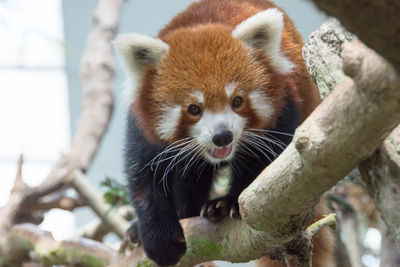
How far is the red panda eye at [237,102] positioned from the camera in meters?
2.27

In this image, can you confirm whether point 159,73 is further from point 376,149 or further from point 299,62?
point 376,149

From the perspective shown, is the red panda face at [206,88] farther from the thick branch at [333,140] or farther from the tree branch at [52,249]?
the tree branch at [52,249]

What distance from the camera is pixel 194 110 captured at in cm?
227

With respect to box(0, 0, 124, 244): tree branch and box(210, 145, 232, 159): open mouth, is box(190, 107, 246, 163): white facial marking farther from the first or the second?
box(0, 0, 124, 244): tree branch

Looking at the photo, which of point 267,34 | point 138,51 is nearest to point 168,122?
point 138,51

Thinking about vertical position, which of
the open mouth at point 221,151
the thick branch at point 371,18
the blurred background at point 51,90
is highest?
the thick branch at point 371,18

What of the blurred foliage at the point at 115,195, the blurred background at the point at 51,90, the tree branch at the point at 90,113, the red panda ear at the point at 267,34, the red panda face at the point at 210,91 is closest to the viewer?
the red panda face at the point at 210,91

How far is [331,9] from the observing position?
78 centimetres

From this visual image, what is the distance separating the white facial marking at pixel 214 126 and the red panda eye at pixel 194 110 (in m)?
0.03

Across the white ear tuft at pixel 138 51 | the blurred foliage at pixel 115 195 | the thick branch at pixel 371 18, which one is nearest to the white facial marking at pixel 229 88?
the white ear tuft at pixel 138 51

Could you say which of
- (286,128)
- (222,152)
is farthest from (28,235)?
(286,128)

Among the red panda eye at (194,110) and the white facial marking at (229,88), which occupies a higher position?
the white facial marking at (229,88)

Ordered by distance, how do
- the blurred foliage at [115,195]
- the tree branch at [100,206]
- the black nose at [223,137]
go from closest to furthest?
the black nose at [223,137] → the blurred foliage at [115,195] → the tree branch at [100,206]

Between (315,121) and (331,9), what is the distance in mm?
456
